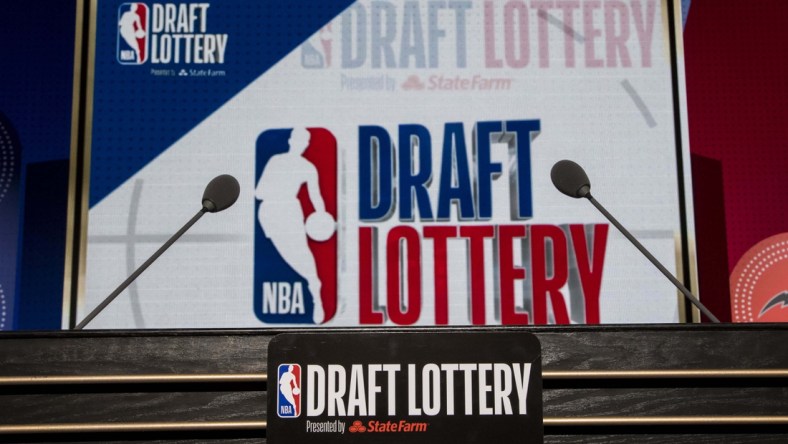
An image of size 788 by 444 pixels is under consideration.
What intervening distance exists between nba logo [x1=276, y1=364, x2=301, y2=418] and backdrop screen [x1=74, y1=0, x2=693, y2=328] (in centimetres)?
171

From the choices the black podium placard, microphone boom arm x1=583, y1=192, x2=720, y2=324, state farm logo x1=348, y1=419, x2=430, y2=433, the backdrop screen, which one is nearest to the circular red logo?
the backdrop screen

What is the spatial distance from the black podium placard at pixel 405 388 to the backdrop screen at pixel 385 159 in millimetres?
1675

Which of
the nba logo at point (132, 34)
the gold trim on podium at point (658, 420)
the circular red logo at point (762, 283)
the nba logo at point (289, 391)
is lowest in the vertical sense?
the gold trim on podium at point (658, 420)

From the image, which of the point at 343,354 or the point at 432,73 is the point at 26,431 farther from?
the point at 432,73

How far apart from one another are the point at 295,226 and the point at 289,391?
70.9 inches

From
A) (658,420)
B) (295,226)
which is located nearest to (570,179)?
(658,420)

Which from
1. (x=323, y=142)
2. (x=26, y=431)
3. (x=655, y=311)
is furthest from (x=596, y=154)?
(x=26, y=431)

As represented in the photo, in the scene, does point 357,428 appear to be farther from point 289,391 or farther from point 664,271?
point 664,271

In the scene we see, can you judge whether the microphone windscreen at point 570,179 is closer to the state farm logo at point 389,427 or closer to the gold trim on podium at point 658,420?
the gold trim on podium at point 658,420

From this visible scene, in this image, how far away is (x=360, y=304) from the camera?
3.21 m

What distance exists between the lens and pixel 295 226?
3.24 m

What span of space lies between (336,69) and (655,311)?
5.27 ft

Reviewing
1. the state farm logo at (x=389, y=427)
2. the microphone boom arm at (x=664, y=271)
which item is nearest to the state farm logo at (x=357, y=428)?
the state farm logo at (x=389, y=427)

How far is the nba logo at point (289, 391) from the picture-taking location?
1468 mm
